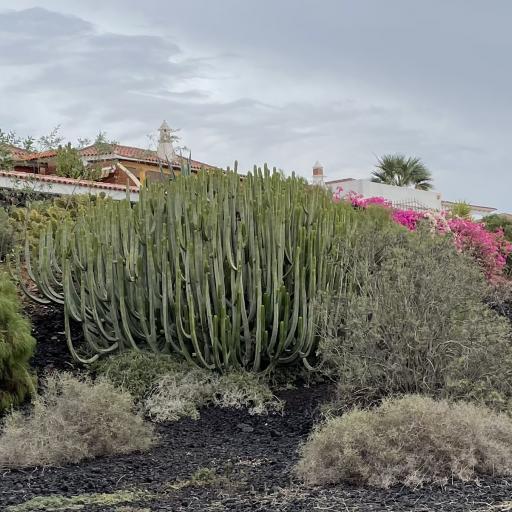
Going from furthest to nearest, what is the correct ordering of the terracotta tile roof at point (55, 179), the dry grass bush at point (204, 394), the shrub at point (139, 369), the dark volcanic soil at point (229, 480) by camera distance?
the terracotta tile roof at point (55, 179) → the shrub at point (139, 369) → the dry grass bush at point (204, 394) → the dark volcanic soil at point (229, 480)

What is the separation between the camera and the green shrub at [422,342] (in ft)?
26.6

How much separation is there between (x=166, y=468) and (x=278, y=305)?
3042 mm

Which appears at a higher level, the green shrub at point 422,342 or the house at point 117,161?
the house at point 117,161

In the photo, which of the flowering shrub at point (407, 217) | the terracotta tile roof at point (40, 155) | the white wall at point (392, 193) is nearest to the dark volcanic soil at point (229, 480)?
the flowering shrub at point (407, 217)

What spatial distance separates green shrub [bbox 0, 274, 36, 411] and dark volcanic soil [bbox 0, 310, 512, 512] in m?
1.90

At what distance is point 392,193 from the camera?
29.6m

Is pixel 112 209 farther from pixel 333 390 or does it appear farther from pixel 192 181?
pixel 333 390

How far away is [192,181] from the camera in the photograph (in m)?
10.5

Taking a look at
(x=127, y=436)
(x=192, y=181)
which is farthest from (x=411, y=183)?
(x=127, y=436)

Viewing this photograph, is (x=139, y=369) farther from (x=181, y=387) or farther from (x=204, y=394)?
(x=204, y=394)

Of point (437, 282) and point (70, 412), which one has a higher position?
point (437, 282)

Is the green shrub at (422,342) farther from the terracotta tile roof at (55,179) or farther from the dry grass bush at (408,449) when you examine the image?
the terracotta tile roof at (55,179)

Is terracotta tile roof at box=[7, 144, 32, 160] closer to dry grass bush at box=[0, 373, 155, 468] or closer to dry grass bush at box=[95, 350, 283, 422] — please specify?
dry grass bush at box=[95, 350, 283, 422]

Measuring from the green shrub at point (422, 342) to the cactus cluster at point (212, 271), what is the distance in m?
1.08
